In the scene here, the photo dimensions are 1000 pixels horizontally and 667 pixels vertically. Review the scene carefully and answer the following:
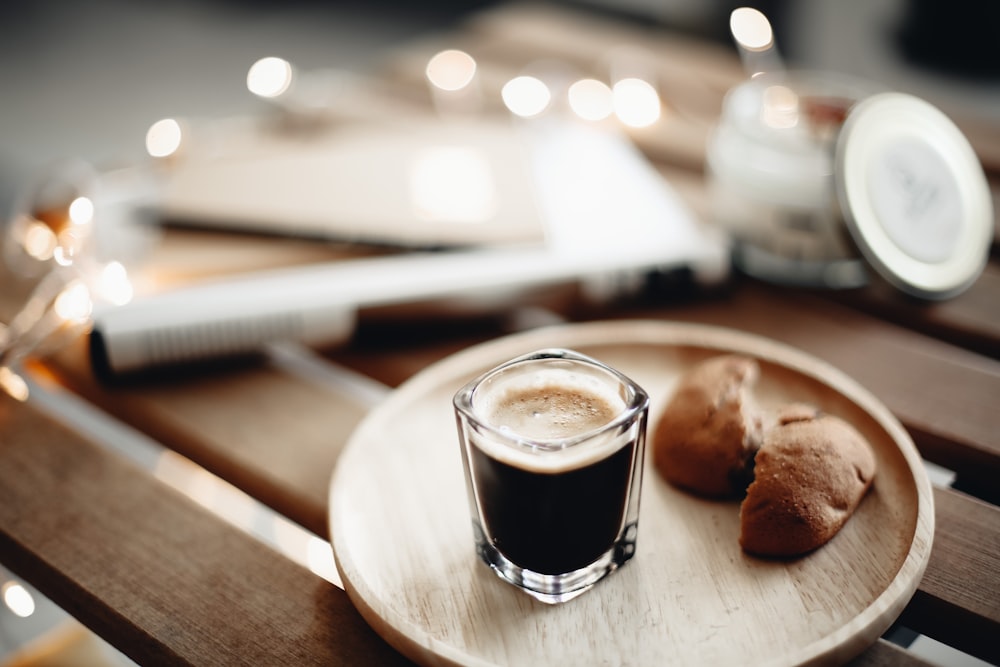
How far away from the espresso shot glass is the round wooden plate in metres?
0.02

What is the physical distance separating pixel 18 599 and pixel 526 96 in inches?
36.5

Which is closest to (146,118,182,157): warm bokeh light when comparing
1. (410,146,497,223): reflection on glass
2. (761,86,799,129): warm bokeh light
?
(410,146,497,223): reflection on glass

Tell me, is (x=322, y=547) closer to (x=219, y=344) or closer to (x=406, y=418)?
(x=406, y=418)

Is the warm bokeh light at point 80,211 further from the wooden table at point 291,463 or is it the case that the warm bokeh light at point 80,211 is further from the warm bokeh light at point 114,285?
the wooden table at point 291,463

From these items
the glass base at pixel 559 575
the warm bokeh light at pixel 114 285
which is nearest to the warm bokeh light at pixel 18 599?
the warm bokeh light at pixel 114 285

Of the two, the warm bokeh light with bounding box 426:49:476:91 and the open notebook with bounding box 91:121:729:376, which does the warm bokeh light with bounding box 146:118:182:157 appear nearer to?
the open notebook with bounding box 91:121:729:376

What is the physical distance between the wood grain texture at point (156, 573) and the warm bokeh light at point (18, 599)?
0.05 m

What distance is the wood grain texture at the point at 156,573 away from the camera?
558mm

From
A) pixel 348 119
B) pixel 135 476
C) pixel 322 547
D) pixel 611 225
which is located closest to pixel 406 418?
pixel 322 547

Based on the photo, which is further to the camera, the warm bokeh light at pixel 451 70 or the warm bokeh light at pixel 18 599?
the warm bokeh light at pixel 451 70

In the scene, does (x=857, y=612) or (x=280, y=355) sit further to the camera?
(x=280, y=355)

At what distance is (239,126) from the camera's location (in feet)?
4.07

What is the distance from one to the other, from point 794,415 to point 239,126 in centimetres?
93

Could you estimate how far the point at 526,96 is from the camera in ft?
Answer: 4.20
